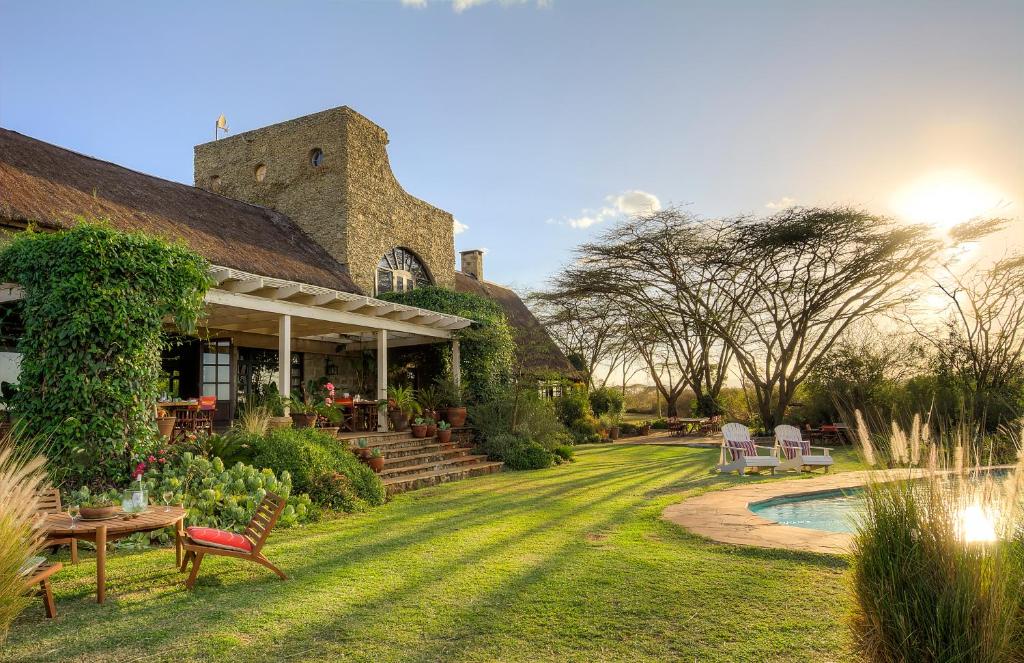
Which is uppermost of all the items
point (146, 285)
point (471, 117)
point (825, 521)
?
point (471, 117)

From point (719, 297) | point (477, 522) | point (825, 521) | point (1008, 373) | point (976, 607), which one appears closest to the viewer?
point (976, 607)

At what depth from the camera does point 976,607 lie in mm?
2711

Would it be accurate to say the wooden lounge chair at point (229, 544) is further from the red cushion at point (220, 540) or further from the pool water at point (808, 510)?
the pool water at point (808, 510)

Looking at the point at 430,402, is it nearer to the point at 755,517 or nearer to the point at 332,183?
the point at 332,183

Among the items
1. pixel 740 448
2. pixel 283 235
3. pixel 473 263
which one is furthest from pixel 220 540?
pixel 473 263

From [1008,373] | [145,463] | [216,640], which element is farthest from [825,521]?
[1008,373]

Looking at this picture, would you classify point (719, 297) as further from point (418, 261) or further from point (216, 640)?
point (216, 640)

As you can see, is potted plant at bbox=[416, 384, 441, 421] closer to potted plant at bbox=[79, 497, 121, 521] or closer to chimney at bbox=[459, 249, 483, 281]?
potted plant at bbox=[79, 497, 121, 521]

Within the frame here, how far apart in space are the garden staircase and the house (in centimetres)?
85

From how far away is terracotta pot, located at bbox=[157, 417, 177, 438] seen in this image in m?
7.98

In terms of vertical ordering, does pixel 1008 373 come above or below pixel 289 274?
below

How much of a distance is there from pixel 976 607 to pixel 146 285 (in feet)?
25.7

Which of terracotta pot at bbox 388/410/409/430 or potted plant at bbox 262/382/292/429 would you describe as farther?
terracotta pot at bbox 388/410/409/430

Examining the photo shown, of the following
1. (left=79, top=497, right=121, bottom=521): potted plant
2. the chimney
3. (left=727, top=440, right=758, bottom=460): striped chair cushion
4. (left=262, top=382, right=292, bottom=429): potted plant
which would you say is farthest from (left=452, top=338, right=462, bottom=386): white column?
the chimney
